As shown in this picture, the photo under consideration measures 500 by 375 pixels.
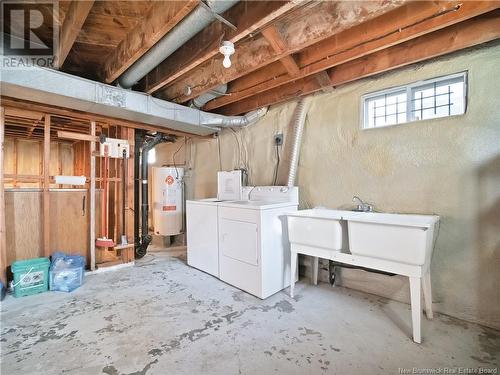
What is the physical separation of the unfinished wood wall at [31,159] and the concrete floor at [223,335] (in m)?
4.27

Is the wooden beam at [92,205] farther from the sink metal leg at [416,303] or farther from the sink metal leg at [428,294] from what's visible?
the sink metal leg at [428,294]

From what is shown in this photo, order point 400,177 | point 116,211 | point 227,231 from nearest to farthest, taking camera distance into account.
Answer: point 400,177 → point 227,231 → point 116,211

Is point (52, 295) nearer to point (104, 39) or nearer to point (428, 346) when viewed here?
point (104, 39)

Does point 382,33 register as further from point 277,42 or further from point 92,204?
point 92,204

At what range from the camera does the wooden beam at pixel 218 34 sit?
152 centimetres

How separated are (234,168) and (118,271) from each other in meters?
2.24

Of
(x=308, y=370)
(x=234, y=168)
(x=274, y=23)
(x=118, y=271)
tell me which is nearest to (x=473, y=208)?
(x=308, y=370)

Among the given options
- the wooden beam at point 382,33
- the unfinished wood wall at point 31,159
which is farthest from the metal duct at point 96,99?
the unfinished wood wall at point 31,159

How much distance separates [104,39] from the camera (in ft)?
6.93

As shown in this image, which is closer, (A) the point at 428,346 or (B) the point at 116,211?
(A) the point at 428,346

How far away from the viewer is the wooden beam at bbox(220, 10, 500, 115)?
5.65 feet

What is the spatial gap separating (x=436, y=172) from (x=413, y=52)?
1.06 meters

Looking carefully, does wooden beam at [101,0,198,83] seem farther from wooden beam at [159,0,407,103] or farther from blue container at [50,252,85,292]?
blue container at [50,252,85,292]

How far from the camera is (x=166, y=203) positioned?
4.42m
